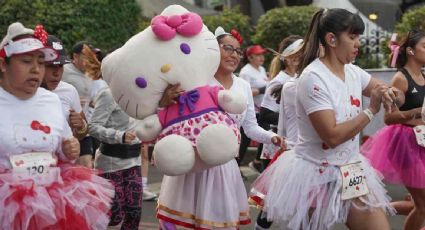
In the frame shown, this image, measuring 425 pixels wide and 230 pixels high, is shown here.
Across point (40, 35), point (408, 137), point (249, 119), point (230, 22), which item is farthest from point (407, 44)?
point (230, 22)

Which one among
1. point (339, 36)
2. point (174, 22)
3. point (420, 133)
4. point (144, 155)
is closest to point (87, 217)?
point (174, 22)

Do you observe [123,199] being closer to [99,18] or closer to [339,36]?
[339,36]

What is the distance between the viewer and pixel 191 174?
489 centimetres

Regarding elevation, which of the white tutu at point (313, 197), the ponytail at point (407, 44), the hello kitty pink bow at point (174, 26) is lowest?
the white tutu at point (313, 197)

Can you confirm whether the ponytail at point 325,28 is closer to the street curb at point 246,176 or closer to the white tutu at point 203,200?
the white tutu at point 203,200

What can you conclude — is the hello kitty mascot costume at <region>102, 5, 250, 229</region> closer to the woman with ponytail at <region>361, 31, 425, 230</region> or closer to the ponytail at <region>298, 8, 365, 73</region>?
the ponytail at <region>298, 8, 365, 73</region>

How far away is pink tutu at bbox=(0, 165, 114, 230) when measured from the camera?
13.2ft

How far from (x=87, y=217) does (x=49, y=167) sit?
1.19 feet

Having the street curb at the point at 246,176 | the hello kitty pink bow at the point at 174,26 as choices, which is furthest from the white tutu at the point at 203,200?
the street curb at the point at 246,176

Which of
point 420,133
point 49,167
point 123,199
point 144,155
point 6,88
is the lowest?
point 144,155

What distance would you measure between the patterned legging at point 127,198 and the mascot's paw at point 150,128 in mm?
1352

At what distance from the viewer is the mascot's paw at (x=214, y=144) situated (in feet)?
14.8

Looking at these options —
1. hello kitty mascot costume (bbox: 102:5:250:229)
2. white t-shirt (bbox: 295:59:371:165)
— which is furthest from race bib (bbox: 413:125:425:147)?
hello kitty mascot costume (bbox: 102:5:250:229)

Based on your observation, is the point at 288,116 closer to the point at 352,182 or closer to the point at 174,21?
the point at 174,21
